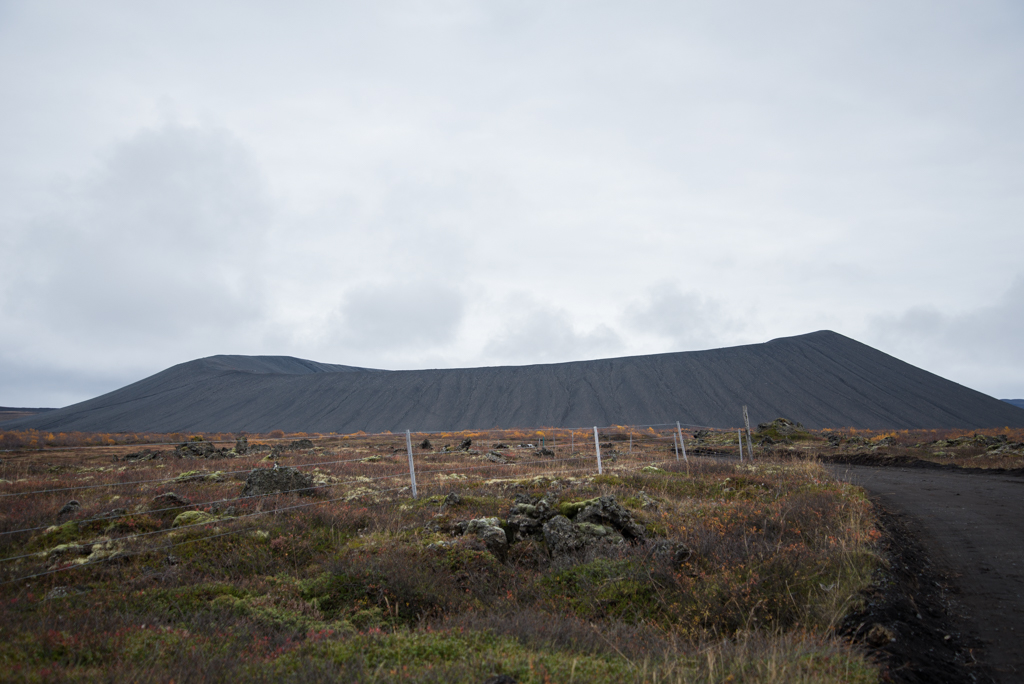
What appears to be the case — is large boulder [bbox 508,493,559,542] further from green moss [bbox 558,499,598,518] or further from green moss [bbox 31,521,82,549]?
green moss [bbox 31,521,82,549]

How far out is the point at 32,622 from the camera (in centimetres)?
503

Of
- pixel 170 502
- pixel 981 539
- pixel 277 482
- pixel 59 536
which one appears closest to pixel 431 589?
pixel 59 536

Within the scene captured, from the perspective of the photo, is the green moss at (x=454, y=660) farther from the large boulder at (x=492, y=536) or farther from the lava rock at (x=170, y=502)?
the lava rock at (x=170, y=502)

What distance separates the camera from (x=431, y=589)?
600cm

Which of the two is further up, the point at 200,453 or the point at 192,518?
the point at 192,518

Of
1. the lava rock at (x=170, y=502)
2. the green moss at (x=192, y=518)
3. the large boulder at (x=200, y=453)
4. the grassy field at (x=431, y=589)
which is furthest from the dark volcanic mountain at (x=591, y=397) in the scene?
the grassy field at (x=431, y=589)

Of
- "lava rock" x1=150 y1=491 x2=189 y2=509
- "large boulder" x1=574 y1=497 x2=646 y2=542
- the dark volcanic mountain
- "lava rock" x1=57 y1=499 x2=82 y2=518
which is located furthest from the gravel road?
the dark volcanic mountain

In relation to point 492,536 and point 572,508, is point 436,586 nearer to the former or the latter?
point 492,536

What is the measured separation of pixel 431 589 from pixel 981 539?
28.0ft

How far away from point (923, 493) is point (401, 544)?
1319 cm

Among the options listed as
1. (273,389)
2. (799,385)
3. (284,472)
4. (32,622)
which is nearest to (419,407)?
(273,389)

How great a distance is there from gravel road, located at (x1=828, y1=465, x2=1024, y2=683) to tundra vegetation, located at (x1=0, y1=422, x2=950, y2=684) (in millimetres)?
1009

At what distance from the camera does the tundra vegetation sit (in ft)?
12.9

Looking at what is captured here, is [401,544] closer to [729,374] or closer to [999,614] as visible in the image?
[999,614]
